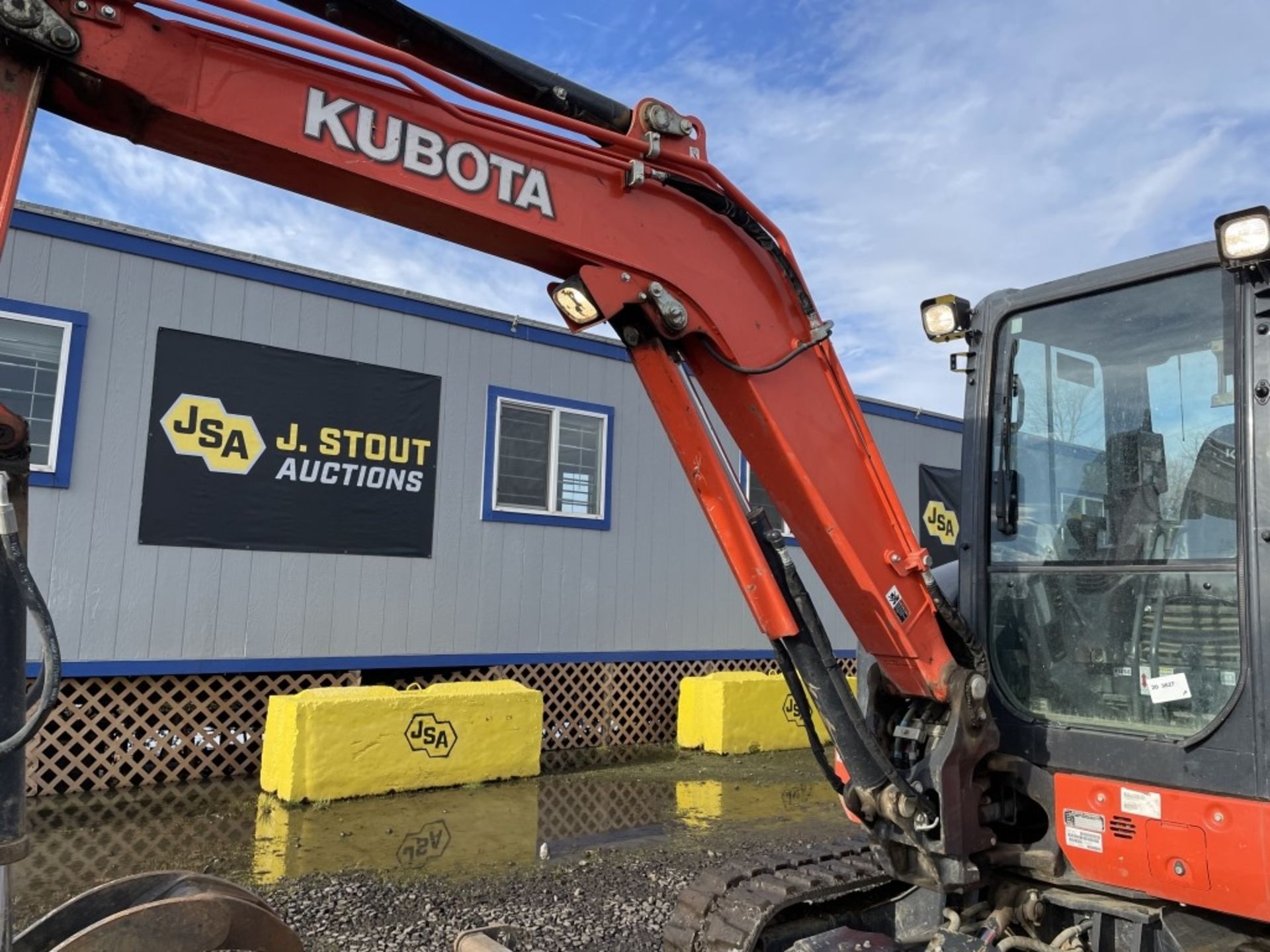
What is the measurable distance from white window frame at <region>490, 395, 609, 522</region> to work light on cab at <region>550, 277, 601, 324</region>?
21.9 feet

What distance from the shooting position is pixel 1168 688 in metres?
3.06

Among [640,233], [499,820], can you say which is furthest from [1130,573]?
[499,820]

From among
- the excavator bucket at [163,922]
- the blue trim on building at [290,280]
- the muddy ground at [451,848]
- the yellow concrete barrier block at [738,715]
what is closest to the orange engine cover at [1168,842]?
the muddy ground at [451,848]

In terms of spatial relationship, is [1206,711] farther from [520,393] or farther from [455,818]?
[520,393]

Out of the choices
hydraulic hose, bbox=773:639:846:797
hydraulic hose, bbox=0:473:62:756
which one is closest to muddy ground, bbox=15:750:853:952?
hydraulic hose, bbox=773:639:846:797

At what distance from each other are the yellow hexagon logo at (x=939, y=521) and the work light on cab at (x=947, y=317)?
10.6m

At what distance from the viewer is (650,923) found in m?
4.95

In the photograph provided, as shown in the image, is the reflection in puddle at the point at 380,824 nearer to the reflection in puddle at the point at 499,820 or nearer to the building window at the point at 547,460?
the reflection in puddle at the point at 499,820

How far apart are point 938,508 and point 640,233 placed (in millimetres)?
12097

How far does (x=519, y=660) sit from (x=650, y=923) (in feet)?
15.6

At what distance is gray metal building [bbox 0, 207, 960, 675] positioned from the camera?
292 inches

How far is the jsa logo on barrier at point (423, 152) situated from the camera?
248 cm

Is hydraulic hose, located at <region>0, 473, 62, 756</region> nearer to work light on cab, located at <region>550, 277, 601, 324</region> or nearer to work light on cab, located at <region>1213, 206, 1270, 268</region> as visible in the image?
A: work light on cab, located at <region>550, 277, 601, 324</region>

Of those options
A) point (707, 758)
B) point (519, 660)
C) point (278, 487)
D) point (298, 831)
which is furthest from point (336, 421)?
point (707, 758)
